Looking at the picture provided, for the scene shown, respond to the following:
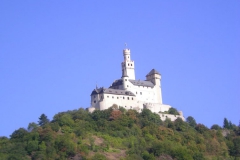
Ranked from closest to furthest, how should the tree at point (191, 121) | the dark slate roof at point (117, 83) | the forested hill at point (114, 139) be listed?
the forested hill at point (114, 139)
the dark slate roof at point (117, 83)
the tree at point (191, 121)

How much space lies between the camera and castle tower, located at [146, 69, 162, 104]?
10781 cm

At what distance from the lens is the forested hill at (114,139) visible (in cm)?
8769

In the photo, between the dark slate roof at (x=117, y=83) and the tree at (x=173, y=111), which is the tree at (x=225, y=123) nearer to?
the tree at (x=173, y=111)

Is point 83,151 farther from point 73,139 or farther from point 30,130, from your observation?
point 30,130

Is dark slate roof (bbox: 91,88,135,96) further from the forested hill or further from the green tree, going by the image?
the green tree

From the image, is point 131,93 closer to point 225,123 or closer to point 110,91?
point 110,91

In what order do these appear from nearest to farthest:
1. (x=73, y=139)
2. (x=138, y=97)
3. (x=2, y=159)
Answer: (x=2, y=159), (x=73, y=139), (x=138, y=97)

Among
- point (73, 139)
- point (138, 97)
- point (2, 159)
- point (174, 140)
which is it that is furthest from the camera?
point (138, 97)

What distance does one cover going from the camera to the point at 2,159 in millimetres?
84875

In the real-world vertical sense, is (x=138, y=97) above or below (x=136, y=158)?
above

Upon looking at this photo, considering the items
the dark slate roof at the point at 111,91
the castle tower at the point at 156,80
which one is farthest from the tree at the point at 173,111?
the dark slate roof at the point at 111,91

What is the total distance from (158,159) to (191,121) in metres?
20.2

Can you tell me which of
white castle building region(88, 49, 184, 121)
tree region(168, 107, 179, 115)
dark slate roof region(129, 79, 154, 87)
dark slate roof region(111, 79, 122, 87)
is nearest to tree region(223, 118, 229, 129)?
white castle building region(88, 49, 184, 121)

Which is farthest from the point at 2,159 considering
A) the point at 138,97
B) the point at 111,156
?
the point at 138,97
